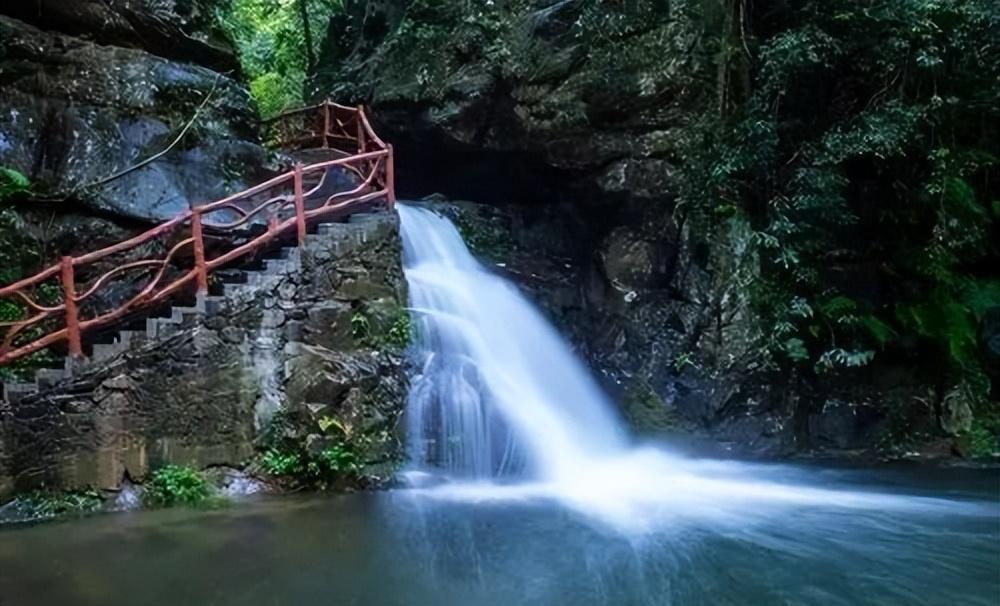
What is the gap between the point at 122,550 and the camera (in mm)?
5586

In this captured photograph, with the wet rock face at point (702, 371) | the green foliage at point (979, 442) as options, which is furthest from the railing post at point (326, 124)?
the green foliage at point (979, 442)

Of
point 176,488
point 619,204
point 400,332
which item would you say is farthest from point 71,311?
point 619,204

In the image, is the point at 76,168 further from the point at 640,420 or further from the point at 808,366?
the point at 808,366

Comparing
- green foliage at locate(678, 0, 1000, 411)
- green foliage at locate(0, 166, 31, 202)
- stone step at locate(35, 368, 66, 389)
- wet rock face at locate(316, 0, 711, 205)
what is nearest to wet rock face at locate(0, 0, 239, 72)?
green foliage at locate(0, 166, 31, 202)

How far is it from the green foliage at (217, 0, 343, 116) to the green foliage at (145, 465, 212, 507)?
13986 mm

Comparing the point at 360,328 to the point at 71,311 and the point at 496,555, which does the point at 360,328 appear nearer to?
the point at 71,311

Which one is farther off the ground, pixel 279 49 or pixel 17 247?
pixel 279 49

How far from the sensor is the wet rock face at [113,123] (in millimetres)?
9273

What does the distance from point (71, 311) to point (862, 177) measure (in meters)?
10.1

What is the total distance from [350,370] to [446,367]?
A: 4.13 feet

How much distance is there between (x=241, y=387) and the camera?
7.59m

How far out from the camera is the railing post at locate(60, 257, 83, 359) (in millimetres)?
6605

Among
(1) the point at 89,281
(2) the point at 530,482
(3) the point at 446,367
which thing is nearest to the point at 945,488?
(2) the point at 530,482

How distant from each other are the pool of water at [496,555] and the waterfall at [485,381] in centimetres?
99
